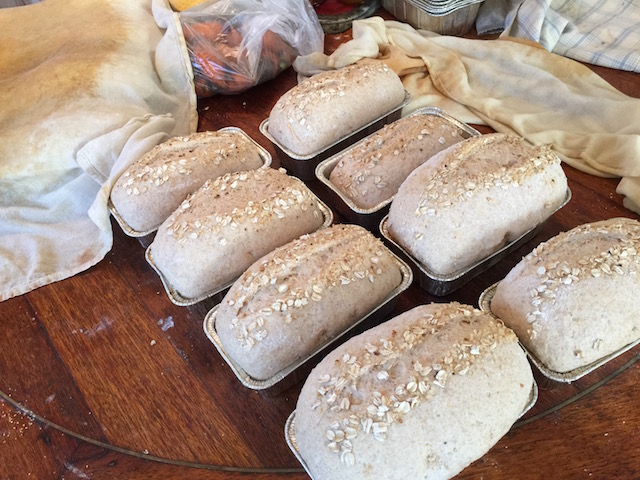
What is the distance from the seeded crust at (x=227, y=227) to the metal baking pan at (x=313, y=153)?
21cm

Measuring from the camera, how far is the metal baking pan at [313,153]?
1.57 metres

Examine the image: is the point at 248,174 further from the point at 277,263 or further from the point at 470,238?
the point at 470,238

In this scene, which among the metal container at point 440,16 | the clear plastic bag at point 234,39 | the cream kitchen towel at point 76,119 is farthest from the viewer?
the metal container at point 440,16

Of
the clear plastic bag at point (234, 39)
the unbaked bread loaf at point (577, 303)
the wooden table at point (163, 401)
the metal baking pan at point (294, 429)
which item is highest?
the clear plastic bag at point (234, 39)

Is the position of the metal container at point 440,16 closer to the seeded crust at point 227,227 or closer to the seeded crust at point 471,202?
the seeded crust at point 471,202

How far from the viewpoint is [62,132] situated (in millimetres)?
1603

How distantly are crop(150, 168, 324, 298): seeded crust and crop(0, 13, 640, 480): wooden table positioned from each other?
0.11m

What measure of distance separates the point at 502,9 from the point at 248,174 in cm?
144

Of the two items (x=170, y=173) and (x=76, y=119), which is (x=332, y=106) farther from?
(x=76, y=119)

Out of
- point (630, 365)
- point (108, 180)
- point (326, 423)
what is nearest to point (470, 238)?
point (630, 365)

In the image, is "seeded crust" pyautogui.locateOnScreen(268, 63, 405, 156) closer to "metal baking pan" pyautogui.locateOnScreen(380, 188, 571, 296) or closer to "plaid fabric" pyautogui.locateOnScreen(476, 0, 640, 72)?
"metal baking pan" pyautogui.locateOnScreen(380, 188, 571, 296)

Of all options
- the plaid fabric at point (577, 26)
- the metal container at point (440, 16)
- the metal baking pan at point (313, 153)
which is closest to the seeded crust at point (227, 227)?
the metal baking pan at point (313, 153)

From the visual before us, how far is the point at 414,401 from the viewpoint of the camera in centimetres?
89

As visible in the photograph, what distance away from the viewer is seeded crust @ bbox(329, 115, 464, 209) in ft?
4.66
